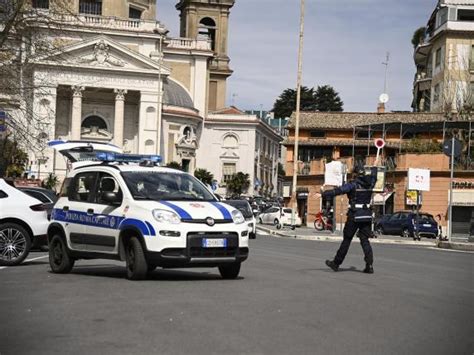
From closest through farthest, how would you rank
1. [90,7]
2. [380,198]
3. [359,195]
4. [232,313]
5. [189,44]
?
[232,313]
[359,195]
[380,198]
[90,7]
[189,44]

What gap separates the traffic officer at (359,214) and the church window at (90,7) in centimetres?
8911

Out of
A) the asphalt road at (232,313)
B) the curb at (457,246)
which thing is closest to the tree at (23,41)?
the curb at (457,246)

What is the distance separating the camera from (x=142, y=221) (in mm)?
13930

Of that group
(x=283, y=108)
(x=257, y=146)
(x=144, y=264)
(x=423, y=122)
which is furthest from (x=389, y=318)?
(x=283, y=108)

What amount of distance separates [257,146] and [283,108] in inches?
1384

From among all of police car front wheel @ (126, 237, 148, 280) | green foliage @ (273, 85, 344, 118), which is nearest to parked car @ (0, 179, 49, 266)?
police car front wheel @ (126, 237, 148, 280)

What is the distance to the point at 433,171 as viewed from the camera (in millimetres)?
55750

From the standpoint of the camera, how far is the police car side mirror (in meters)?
14.6

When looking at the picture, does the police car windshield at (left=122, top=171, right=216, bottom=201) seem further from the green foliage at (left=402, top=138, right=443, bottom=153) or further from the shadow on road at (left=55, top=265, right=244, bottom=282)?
the green foliage at (left=402, top=138, right=443, bottom=153)

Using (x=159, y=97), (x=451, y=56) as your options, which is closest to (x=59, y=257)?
(x=451, y=56)

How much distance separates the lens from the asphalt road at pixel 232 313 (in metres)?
8.26

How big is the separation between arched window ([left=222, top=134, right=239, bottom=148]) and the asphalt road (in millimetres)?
104529

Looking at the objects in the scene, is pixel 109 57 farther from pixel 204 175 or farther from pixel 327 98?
pixel 327 98

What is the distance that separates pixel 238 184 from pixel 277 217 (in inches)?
2132
